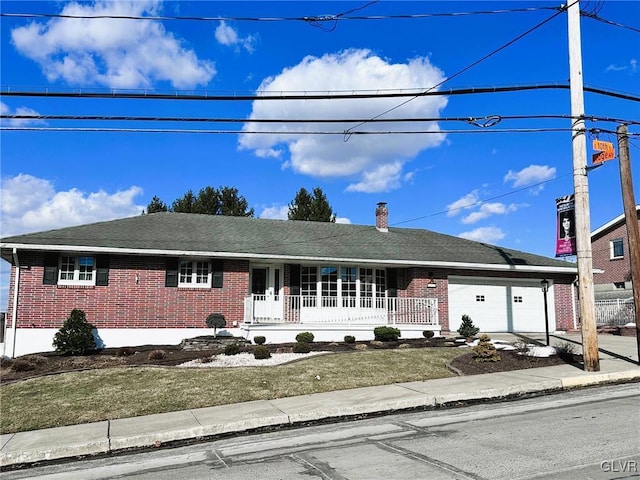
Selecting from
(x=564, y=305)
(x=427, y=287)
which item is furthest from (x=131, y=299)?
(x=564, y=305)

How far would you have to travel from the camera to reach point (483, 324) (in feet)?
70.6

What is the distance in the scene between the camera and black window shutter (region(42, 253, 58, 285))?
16719mm

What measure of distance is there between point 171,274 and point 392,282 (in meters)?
Answer: 8.89

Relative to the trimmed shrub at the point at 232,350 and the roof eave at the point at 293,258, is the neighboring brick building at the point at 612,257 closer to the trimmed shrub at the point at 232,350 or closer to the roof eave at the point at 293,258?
the roof eave at the point at 293,258

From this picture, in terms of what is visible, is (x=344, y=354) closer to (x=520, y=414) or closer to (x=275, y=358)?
(x=275, y=358)

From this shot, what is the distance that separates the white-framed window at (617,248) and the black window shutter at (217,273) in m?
27.6

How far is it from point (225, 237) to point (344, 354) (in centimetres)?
814

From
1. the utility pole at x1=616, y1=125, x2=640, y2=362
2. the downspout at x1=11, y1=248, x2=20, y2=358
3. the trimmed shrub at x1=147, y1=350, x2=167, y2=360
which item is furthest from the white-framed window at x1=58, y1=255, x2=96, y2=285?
the utility pole at x1=616, y1=125, x2=640, y2=362

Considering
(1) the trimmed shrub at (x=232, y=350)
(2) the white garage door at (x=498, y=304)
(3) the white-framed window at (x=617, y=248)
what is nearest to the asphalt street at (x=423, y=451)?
(1) the trimmed shrub at (x=232, y=350)

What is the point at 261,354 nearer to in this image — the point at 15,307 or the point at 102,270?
the point at 102,270

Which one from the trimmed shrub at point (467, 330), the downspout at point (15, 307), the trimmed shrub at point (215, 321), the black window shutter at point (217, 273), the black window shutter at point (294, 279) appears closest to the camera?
the downspout at point (15, 307)

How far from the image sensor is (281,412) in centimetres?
884

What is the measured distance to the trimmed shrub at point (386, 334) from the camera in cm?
1738

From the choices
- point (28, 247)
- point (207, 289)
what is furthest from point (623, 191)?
point (28, 247)
